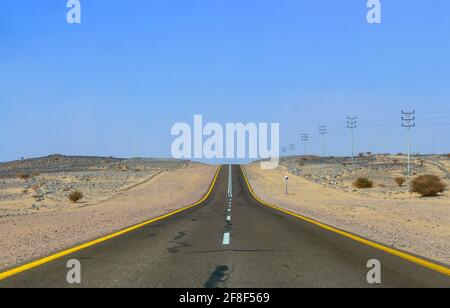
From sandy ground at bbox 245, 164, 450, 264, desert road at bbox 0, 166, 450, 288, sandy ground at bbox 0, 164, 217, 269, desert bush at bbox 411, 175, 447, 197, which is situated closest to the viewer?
desert road at bbox 0, 166, 450, 288

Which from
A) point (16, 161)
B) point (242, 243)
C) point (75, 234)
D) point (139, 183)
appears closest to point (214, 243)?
point (242, 243)

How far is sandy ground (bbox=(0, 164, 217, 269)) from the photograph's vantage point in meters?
14.2

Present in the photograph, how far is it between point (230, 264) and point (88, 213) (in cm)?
2164

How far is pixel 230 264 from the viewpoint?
9633 millimetres

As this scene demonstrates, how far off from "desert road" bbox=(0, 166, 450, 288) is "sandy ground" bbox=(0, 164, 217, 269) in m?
1.81

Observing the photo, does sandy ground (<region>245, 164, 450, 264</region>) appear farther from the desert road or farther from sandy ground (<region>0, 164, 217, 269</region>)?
sandy ground (<region>0, 164, 217, 269</region>)

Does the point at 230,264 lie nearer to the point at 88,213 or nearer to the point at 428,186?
the point at 88,213

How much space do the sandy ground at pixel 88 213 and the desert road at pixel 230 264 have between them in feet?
5.93

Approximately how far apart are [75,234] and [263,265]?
30.8 feet

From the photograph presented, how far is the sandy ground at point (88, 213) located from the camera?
Answer: 46.5 ft

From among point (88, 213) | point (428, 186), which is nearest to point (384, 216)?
point (88, 213)

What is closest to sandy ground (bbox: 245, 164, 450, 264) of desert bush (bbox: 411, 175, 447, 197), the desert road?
desert bush (bbox: 411, 175, 447, 197)

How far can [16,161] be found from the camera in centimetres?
15412

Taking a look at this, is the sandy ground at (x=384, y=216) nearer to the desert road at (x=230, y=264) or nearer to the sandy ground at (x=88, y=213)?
the desert road at (x=230, y=264)
